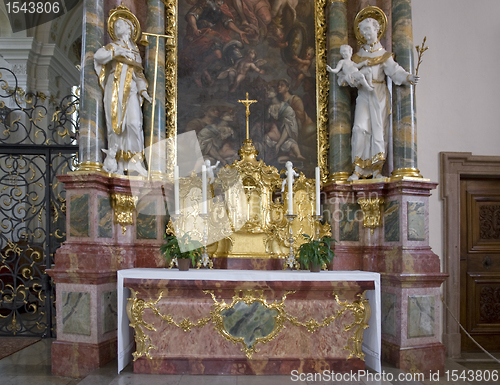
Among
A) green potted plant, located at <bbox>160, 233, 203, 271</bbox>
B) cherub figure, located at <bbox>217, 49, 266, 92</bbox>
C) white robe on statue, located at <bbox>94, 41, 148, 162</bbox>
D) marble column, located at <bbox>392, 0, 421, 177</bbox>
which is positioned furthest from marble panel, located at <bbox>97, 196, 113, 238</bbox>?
marble column, located at <bbox>392, 0, 421, 177</bbox>

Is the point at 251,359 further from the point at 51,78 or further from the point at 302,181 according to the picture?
the point at 51,78

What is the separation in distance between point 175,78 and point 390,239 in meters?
3.61

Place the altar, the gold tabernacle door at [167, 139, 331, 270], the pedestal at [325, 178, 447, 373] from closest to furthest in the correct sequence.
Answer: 1. the altar
2. the pedestal at [325, 178, 447, 373]
3. the gold tabernacle door at [167, 139, 331, 270]

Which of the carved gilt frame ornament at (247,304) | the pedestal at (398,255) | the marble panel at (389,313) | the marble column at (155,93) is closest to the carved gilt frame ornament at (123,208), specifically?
the marble column at (155,93)

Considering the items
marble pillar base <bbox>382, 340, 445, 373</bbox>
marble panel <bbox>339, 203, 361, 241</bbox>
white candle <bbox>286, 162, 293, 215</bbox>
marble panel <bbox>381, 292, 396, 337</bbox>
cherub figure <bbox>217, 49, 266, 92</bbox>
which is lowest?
marble pillar base <bbox>382, 340, 445, 373</bbox>

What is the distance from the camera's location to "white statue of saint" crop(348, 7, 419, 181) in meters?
5.58

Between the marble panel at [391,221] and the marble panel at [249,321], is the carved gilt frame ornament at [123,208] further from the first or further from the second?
the marble panel at [391,221]

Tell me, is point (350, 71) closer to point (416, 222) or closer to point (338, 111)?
point (338, 111)

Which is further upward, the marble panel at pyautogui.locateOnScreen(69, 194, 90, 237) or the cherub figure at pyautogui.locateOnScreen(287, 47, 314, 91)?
the cherub figure at pyautogui.locateOnScreen(287, 47, 314, 91)

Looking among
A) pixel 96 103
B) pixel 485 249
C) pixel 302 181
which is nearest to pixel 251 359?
pixel 302 181

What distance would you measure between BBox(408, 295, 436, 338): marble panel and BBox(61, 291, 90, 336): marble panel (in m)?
3.72

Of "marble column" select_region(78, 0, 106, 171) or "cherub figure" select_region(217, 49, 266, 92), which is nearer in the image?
"marble column" select_region(78, 0, 106, 171)

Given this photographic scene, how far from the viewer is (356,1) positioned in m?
6.16

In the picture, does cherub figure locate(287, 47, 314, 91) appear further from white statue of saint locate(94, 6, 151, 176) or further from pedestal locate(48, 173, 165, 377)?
pedestal locate(48, 173, 165, 377)
